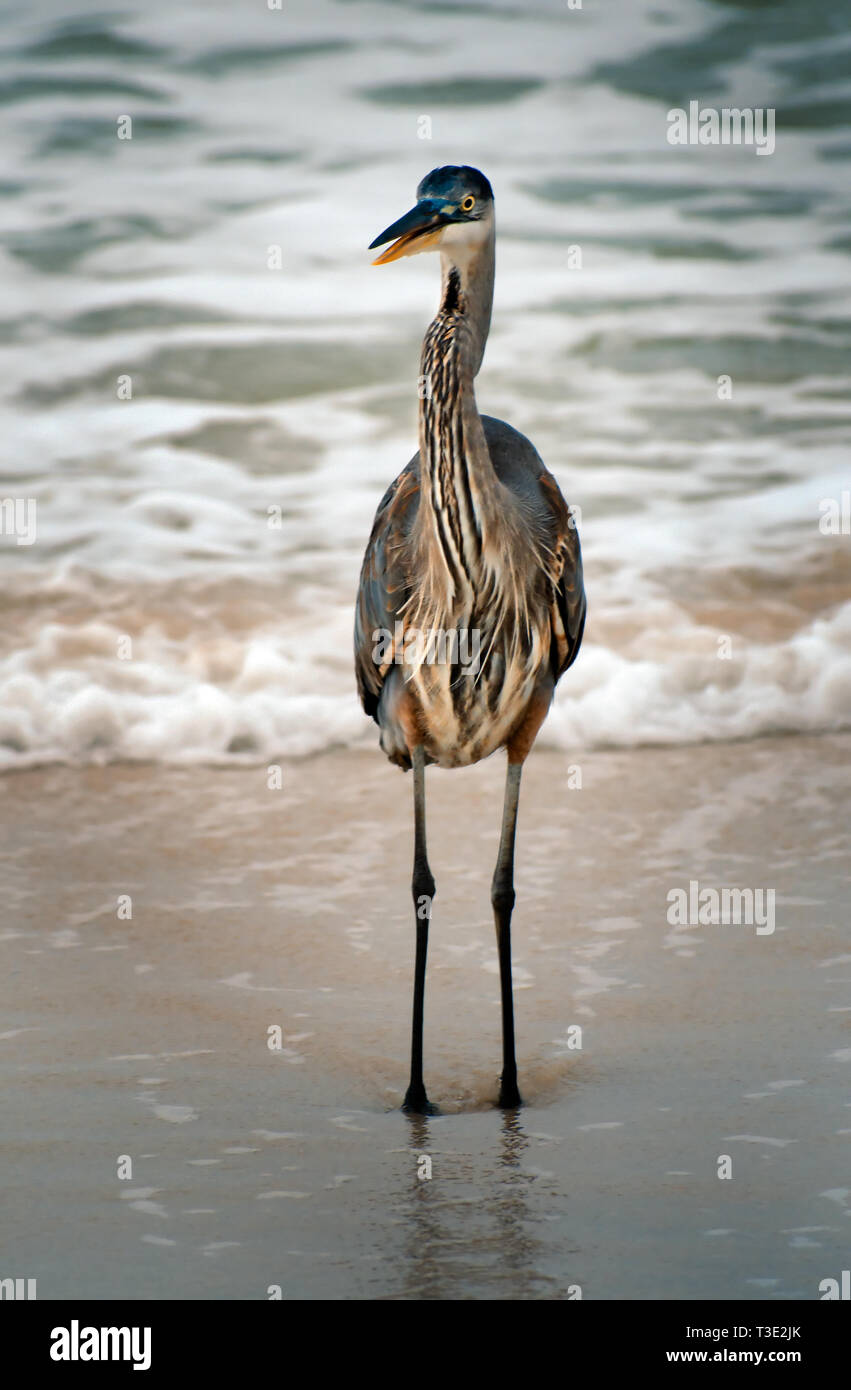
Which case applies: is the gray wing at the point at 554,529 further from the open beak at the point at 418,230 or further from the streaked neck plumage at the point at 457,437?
the open beak at the point at 418,230

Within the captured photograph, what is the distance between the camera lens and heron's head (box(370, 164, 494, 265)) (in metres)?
3.35

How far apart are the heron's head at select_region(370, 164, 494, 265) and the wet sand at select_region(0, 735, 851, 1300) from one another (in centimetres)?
181

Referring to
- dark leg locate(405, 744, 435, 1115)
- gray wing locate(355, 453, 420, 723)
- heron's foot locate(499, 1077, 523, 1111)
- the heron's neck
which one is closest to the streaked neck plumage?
the heron's neck

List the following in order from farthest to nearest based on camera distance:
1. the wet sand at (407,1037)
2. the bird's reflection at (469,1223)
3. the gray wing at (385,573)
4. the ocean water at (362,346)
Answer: the ocean water at (362,346), the gray wing at (385,573), the wet sand at (407,1037), the bird's reflection at (469,1223)

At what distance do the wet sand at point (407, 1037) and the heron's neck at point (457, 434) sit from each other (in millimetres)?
1150

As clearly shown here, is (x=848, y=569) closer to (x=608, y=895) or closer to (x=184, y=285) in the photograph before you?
(x=608, y=895)

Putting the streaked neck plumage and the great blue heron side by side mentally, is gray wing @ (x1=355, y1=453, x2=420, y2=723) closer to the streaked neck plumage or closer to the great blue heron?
the great blue heron

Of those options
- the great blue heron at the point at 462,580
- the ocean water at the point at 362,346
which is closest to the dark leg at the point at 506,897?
Result: the great blue heron at the point at 462,580

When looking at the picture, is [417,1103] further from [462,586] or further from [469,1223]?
[462,586]

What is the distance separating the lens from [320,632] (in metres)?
7.45

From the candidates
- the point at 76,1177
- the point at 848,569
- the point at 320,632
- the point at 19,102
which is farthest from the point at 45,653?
the point at 19,102

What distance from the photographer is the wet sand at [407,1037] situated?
2.65 meters

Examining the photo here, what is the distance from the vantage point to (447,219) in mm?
3377

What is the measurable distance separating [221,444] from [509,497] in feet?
20.1
